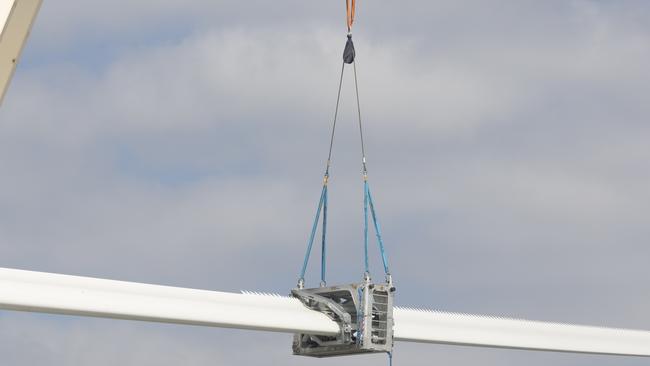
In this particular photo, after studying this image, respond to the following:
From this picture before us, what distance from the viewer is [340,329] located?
83.0 ft

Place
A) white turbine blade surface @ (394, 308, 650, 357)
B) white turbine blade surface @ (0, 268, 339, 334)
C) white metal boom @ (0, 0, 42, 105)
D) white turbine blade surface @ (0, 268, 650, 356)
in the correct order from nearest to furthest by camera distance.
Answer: white metal boom @ (0, 0, 42, 105)
white turbine blade surface @ (0, 268, 339, 334)
white turbine blade surface @ (0, 268, 650, 356)
white turbine blade surface @ (394, 308, 650, 357)

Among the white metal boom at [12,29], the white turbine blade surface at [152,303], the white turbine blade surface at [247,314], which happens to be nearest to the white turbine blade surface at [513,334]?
the white turbine blade surface at [247,314]

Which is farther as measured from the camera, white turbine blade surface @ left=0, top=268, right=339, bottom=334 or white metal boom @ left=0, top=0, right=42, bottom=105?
white turbine blade surface @ left=0, top=268, right=339, bottom=334

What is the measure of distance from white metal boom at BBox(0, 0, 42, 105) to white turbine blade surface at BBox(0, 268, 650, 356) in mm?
5993

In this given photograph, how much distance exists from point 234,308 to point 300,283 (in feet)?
7.80

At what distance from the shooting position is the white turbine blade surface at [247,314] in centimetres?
2139

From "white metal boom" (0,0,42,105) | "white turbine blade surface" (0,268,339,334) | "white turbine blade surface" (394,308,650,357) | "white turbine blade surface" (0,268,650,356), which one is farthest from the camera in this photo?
"white turbine blade surface" (394,308,650,357)

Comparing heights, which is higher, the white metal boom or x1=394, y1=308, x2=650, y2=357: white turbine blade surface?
x1=394, y1=308, x2=650, y2=357: white turbine blade surface

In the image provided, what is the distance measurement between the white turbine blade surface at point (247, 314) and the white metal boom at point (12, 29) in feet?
19.7

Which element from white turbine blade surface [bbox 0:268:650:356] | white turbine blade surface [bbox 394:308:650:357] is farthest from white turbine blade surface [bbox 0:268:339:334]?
white turbine blade surface [bbox 394:308:650:357]

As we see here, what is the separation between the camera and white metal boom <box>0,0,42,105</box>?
1555 cm

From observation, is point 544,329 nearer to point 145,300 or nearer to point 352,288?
point 352,288

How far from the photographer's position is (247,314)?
979 inches

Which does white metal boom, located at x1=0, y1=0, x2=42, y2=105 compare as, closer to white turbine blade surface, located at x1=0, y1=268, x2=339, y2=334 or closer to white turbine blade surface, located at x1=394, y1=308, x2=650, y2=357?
white turbine blade surface, located at x1=0, y1=268, x2=339, y2=334
